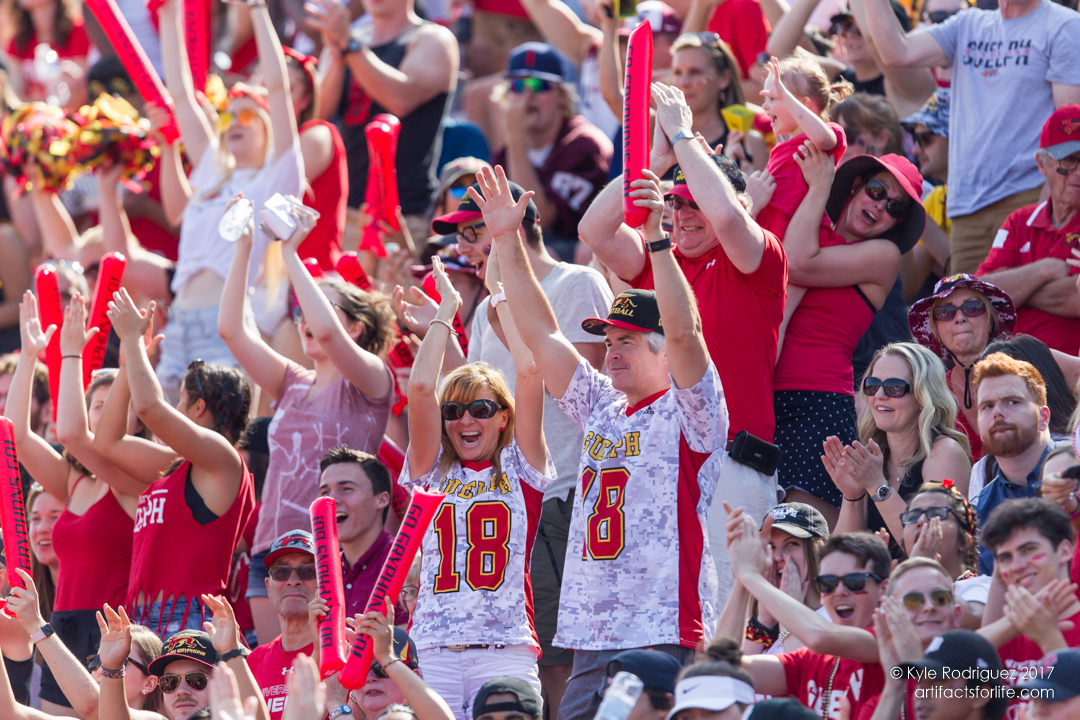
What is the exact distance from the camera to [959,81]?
708cm

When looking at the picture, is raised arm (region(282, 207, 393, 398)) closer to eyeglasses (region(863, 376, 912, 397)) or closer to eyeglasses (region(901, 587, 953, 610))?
eyeglasses (region(863, 376, 912, 397))

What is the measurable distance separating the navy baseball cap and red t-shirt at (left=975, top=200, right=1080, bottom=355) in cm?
341

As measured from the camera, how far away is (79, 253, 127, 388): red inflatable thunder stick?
22.2 ft

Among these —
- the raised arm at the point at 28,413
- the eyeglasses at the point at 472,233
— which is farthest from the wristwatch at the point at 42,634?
the eyeglasses at the point at 472,233

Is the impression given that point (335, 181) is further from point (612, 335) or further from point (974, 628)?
point (974, 628)

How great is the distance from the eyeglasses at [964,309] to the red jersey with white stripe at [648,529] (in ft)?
4.78

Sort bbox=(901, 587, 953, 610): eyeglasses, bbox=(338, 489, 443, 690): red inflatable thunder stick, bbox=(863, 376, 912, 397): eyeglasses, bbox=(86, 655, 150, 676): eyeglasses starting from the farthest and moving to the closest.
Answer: bbox=(86, 655, 150, 676): eyeglasses → bbox=(863, 376, 912, 397): eyeglasses → bbox=(338, 489, 443, 690): red inflatable thunder stick → bbox=(901, 587, 953, 610): eyeglasses

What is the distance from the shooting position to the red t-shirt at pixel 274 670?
5527mm

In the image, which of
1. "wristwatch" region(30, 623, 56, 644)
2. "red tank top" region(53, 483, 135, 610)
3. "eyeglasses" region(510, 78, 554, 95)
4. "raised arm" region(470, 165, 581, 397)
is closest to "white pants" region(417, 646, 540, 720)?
"raised arm" region(470, 165, 581, 397)

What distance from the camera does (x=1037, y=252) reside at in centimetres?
631

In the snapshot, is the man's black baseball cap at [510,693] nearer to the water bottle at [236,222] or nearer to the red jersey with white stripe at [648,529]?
the red jersey with white stripe at [648,529]

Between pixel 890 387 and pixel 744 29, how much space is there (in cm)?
410

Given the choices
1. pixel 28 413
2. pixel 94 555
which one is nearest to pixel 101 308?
pixel 28 413

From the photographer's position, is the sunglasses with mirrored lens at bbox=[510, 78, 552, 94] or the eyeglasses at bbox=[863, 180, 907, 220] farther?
the sunglasses with mirrored lens at bbox=[510, 78, 552, 94]
